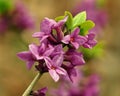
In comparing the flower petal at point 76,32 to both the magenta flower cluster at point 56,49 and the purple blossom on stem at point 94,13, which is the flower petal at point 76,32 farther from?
the purple blossom on stem at point 94,13

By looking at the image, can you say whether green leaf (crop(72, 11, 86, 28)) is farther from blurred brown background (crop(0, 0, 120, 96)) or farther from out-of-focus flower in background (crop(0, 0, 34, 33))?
blurred brown background (crop(0, 0, 120, 96))

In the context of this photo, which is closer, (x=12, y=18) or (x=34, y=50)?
(x=34, y=50)

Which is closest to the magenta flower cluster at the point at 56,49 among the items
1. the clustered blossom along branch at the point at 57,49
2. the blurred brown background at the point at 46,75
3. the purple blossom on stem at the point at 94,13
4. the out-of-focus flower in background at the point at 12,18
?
the clustered blossom along branch at the point at 57,49

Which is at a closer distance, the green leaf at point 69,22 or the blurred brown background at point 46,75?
the green leaf at point 69,22

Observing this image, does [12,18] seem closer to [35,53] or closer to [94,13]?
[94,13]

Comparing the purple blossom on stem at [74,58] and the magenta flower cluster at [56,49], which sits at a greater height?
the magenta flower cluster at [56,49]

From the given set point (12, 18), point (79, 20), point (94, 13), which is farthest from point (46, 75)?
point (79, 20)

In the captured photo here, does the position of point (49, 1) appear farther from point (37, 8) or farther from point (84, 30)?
point (84, 30)

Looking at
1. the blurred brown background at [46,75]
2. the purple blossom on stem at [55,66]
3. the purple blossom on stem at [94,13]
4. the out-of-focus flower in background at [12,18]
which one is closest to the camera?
the purple blossom on stem at [55,66]

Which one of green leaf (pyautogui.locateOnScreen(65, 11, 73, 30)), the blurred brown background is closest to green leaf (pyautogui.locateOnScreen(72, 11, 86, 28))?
green leaf (pyautogui.locateOnScreen(65, 11, 73, 30))
